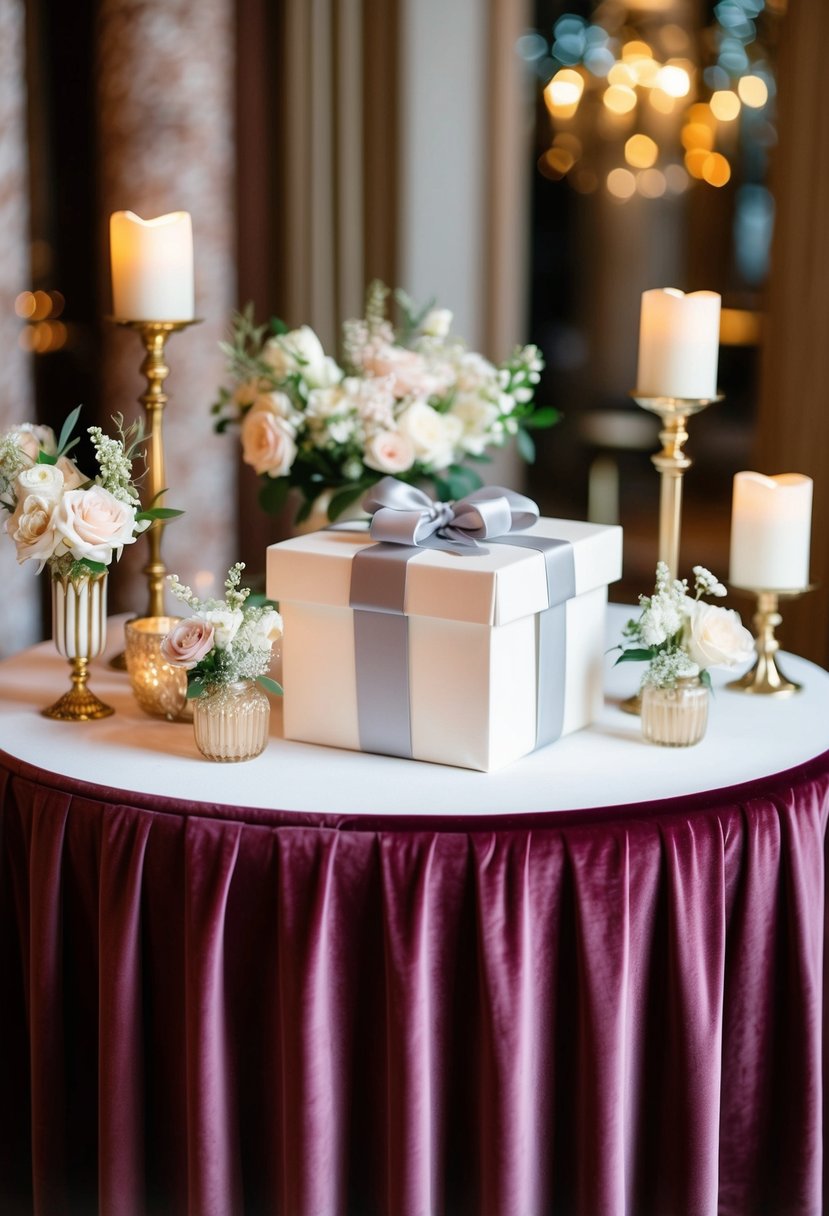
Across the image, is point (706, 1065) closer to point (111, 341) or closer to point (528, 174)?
point (111, 341)

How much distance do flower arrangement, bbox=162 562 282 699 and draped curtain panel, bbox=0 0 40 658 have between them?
1592mm

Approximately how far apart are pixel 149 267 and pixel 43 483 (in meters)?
0.54

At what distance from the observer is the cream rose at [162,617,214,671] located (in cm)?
176

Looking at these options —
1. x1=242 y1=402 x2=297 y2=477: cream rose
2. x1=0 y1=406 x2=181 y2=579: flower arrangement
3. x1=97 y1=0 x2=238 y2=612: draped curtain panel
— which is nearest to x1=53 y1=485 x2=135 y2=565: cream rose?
x1=0 y1=406 x2=181 y2=579: flower arrangement

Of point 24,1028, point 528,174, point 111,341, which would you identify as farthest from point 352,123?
point 24,1028

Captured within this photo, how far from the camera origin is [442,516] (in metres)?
1.97

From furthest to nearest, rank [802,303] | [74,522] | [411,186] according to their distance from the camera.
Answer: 1. [411,186]
2. [802,303]
3. [74,522]

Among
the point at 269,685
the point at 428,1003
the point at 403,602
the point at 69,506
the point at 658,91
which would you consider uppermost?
the point at 658,91

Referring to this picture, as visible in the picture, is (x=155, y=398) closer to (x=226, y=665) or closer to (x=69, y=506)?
(x=69, y=506)

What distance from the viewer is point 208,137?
13.3 ft

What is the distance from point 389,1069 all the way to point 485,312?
351 centimetres

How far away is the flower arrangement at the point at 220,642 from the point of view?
1.76 metres

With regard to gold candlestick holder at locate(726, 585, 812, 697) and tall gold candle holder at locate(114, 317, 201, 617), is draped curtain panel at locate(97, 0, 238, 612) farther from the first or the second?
gold candlestick holder at locate(726, 585, 812, 697)

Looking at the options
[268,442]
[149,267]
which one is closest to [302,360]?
[268,442]
